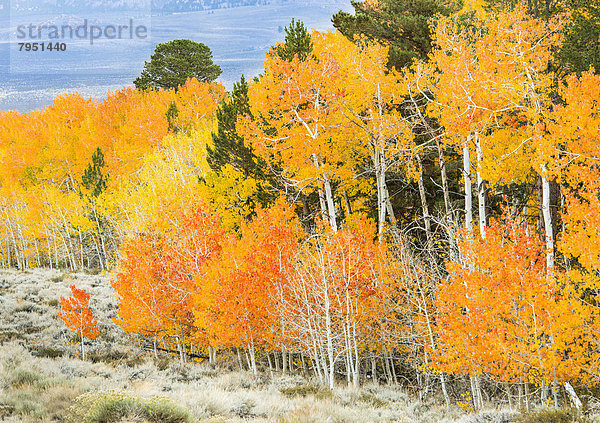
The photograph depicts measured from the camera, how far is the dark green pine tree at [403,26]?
18.5 metres

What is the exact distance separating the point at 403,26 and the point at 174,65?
126 feet

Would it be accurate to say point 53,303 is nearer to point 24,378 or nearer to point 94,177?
point 24,378

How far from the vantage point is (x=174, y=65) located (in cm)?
5181

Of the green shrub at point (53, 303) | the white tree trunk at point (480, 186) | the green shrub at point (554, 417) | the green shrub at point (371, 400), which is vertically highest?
the white tree trunk at point (480, 186)

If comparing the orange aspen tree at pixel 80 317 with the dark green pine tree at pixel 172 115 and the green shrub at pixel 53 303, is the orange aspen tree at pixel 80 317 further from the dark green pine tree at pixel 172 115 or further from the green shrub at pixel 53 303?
the dark green pine tree at pixel 172 115

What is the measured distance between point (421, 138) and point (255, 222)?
26.2ft

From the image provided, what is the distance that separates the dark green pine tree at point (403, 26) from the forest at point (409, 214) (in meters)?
0.09

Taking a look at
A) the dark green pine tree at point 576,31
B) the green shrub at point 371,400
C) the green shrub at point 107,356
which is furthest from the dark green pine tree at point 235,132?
the dark green pine tree at point 576,31

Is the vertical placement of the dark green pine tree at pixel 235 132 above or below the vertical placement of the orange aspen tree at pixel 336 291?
above

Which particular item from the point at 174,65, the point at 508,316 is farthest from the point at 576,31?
the point at 174,65

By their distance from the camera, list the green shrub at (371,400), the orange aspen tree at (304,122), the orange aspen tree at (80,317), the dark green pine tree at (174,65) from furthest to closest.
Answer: the dark green pine tree at (174,65), the orange aspen tree at (80,317), the orange aspen tree at (304,122), the green shrub at (371,400)

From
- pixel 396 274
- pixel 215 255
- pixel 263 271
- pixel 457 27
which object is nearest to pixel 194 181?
pixel 215 255

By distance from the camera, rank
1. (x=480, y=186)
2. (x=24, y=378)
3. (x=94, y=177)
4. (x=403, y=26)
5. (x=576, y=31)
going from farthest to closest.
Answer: (x=94, y=177)
(x=403, y=26)
(x=480, y=186)
(x=576, y=31)
(x=24, y=378)

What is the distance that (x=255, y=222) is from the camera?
21422mm
